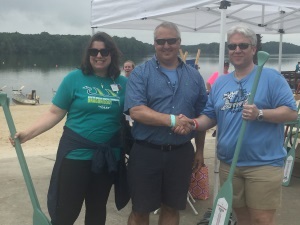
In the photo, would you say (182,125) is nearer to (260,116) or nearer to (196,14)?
(260,116)

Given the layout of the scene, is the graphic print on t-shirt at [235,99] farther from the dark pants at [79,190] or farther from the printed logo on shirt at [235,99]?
the dark pants at [79,190]

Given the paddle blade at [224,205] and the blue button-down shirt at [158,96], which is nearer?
the paddle blade at [224,205]

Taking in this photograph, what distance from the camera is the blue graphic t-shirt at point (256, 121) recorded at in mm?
2197

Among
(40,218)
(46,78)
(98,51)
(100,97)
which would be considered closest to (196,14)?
(98,51)

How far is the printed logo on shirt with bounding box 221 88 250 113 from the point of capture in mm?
2241

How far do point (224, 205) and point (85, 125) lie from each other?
1037 mm

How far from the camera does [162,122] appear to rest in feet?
7.50

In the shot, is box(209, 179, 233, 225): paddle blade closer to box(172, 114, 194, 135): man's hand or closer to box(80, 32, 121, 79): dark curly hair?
box(172, 114, 194, 135): man's hand

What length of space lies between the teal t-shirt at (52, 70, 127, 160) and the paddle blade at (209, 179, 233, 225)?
0.84 meters

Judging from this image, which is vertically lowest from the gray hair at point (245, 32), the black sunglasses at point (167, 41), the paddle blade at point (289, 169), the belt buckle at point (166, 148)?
the paddle blade at point (289, 169)

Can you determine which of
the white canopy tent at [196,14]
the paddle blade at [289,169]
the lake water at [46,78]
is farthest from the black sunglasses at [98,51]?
the lake water at [46,78]

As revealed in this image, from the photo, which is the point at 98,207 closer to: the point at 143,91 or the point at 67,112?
the point at 67,112

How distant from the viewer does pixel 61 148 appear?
2.50m

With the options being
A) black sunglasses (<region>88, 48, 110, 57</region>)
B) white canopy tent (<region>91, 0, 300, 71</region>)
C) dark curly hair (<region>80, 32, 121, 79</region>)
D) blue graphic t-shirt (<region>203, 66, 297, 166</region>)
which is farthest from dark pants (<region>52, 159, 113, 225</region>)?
white canopy tent (<region>91, 0, 300, 71</region>)
